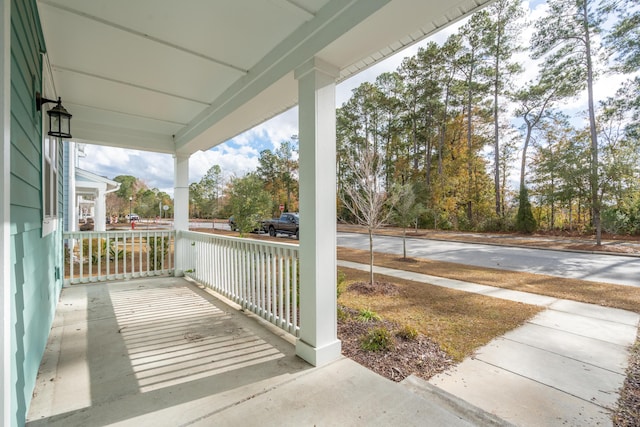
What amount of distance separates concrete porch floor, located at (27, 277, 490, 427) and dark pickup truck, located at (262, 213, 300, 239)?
38.0 feet

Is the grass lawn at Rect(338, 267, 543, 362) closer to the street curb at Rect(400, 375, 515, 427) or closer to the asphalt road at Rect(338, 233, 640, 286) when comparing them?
the street curb at Rect(400, 375, 515, 427)

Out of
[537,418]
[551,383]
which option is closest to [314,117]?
[537,418]

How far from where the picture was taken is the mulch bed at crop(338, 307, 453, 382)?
2.30 metres

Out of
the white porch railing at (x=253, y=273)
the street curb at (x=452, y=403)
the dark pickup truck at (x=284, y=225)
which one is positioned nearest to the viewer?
the street curb at (x=452, y=403)

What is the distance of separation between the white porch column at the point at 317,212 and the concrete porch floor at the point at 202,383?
23 centimetres

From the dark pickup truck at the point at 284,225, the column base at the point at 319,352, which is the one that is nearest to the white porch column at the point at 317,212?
the column base at the point at 319,352

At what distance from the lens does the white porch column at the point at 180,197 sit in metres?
5.69

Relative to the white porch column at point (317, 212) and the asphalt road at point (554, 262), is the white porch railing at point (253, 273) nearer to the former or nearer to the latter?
the white porch column at point (317, 212)

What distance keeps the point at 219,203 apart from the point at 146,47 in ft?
68.5

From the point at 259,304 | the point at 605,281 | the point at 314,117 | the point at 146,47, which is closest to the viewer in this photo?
the point at 314,117

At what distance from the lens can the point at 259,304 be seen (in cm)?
342

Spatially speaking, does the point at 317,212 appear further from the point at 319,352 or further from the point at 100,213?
the point at 100,213

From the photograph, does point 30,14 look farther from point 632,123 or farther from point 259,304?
point 632,123

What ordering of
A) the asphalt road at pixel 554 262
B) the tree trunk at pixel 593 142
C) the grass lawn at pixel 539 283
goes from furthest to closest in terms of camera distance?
the tree trunk at pixel 593 142 < the asphalt road at pixel 554 262 < the grass lawn at pixel 539 283
